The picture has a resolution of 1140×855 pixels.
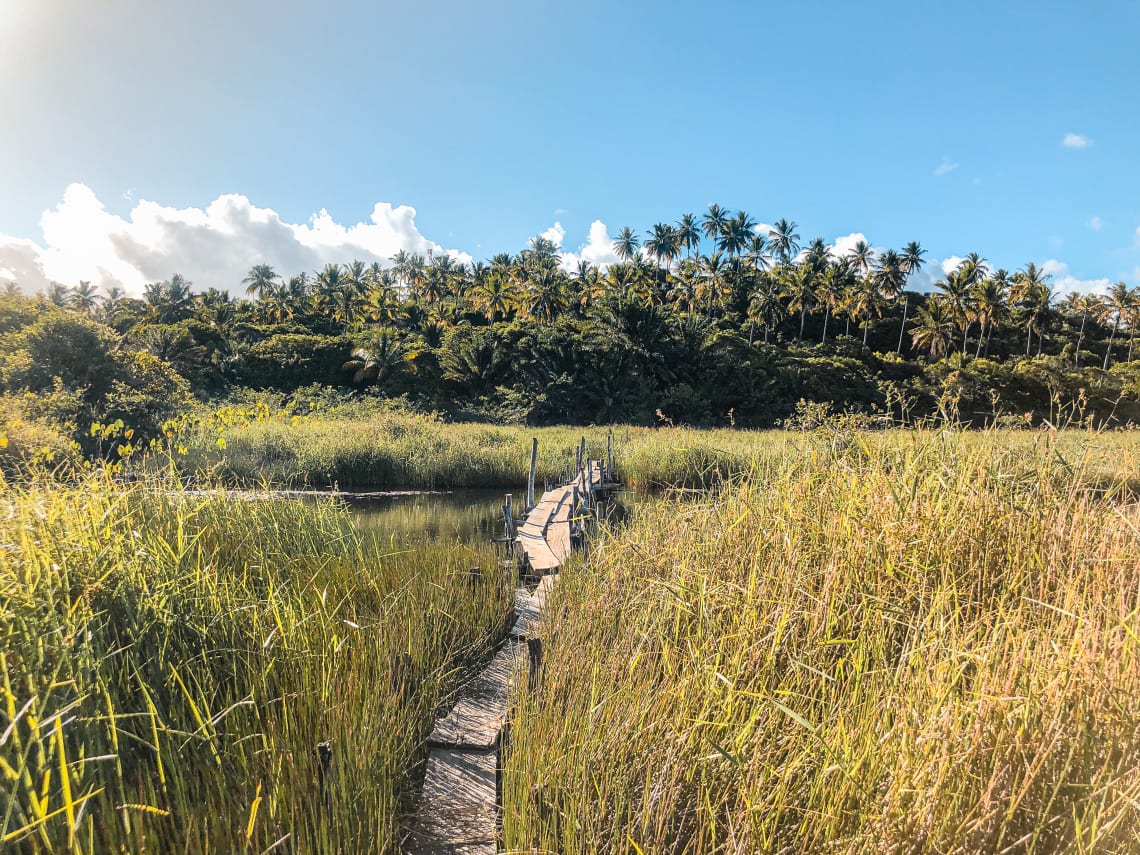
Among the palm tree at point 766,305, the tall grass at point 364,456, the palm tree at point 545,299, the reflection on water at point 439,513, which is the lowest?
the reflection on water at point 439,513

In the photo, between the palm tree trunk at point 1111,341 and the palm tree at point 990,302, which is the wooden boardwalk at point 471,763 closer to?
the palm tree at point 990,302

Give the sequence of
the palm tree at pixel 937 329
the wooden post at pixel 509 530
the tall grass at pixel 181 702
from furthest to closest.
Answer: the palm tree at pixel 937 329 < the wooden post at pixel 509 530 < the tall grass at pixel 181 702

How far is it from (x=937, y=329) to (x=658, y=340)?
66.8ft

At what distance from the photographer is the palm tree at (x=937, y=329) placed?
39875mm

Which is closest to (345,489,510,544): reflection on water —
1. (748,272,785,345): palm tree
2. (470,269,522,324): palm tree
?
(470,269,522,324): palm tree

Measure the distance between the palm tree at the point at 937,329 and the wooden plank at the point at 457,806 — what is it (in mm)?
45000

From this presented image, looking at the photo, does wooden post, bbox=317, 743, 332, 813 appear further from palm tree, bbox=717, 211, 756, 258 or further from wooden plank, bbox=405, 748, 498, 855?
palm tree, bbox=717, 211, 756, 258

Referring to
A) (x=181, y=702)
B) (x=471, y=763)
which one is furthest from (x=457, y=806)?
(x=181, y=702)

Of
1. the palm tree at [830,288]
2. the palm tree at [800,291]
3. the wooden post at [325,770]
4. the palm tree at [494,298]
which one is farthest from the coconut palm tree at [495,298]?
the wooden post at [325,770]

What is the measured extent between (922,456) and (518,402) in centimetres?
2829

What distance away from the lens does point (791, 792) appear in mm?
1823

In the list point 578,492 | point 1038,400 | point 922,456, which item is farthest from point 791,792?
point 1038,400

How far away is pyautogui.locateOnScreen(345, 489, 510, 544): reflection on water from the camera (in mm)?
9422

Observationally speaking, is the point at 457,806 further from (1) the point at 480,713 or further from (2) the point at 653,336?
(2) the point at 653,336
